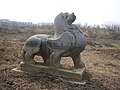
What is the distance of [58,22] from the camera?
238 inches

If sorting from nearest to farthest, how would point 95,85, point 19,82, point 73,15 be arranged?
point 19,82 < point 95,85 < point 73,15

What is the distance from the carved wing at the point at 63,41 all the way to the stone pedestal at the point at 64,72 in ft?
1.98

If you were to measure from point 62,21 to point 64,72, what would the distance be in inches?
53.7

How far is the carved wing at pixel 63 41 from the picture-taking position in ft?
19.1

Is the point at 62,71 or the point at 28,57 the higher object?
the point at 28,57

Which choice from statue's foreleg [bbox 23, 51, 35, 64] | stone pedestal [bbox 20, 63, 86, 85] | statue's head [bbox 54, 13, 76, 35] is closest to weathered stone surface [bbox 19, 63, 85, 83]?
stone pedestal [bbox 20, 63, 86, 85]

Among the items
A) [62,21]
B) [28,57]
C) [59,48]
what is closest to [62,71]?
[59,48]

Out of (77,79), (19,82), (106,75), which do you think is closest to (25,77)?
(19,82)

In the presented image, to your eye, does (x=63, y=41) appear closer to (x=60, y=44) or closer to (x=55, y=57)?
(x=60, y=44)

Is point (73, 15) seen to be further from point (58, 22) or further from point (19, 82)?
point (19, 82)

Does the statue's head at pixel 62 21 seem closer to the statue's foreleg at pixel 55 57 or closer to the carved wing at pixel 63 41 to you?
the carved wing at pixel 63 41

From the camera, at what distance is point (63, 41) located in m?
5.82

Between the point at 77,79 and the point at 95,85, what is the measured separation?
0.48 metres

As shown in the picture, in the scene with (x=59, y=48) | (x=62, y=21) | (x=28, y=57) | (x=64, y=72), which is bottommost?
(x=64, y=72)
